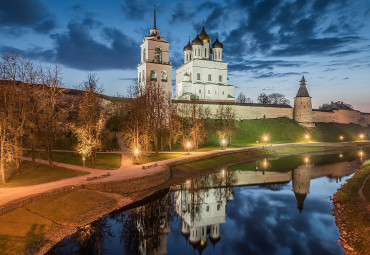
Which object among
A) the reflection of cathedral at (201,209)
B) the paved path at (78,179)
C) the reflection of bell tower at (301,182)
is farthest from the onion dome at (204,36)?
the reflection of cathedral at (201,209)

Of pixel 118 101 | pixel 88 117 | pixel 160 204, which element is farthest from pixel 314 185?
pixel 118 101

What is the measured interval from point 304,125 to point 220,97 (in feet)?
63.3

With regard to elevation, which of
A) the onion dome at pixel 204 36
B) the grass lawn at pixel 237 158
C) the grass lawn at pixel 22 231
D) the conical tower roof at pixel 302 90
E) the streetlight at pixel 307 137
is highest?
the onion dome at pixel 204 36

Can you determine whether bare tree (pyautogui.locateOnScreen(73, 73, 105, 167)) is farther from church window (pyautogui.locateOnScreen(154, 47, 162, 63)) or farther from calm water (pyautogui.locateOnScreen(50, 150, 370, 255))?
church window (pyautogui.locateOnScreen(154, 47, 162, 63))

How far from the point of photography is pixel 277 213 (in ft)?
53.9

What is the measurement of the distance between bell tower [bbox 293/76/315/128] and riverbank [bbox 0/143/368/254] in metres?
38.9

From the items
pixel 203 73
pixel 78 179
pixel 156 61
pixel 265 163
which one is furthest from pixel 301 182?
pixel 203 73

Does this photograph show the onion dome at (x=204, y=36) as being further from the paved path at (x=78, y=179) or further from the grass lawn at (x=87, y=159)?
the paved path at (x=78, y=179)

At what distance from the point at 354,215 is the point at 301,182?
9.82 m

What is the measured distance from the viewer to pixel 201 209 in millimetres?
16781

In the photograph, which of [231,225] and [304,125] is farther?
[304,125]

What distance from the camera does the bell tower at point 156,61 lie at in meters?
41.5

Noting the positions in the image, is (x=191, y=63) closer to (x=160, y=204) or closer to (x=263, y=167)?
(x=263, y=167)

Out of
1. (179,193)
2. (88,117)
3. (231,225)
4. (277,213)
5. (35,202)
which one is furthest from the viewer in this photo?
(88,117)
